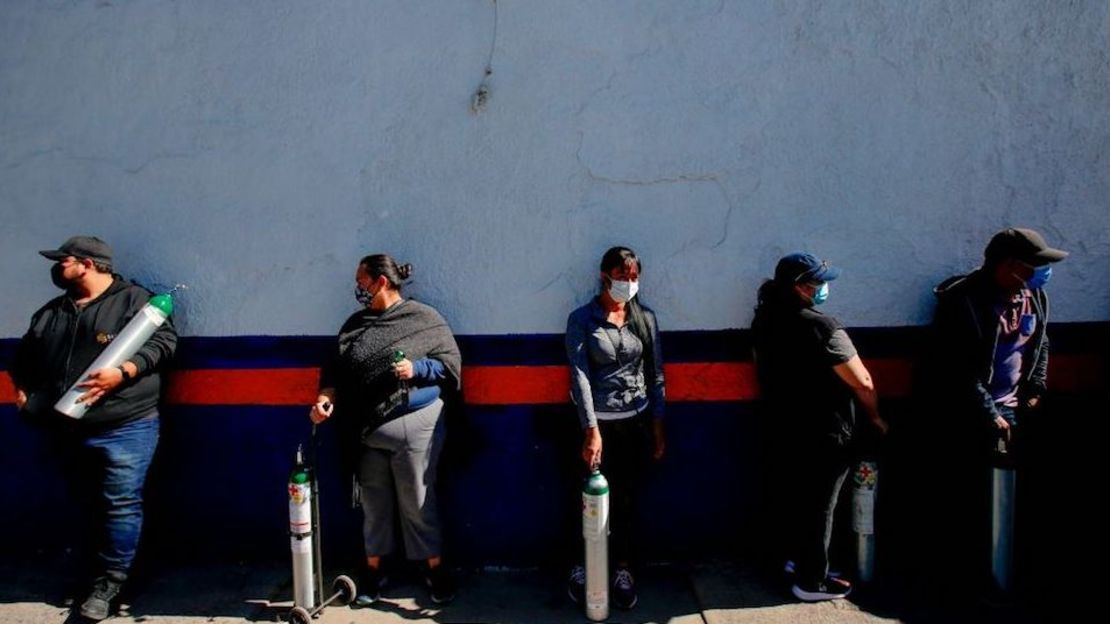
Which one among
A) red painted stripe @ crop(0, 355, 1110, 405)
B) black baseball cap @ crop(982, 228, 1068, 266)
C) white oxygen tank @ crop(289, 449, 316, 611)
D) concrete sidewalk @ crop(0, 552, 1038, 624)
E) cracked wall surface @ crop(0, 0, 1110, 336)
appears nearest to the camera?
black baseball cap @ crop(982, 228, 1068, 266)

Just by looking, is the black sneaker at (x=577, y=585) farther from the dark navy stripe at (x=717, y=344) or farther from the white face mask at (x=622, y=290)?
the white face mask at (x=622, y=290)

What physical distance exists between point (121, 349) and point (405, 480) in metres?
1.57

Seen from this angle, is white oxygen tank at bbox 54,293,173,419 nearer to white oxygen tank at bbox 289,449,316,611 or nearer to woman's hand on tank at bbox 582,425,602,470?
white oxygen tank at bbox 289,449,316,611

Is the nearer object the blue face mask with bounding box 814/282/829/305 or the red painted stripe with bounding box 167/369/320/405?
the blue face mask with bounding box 814/282/829/305

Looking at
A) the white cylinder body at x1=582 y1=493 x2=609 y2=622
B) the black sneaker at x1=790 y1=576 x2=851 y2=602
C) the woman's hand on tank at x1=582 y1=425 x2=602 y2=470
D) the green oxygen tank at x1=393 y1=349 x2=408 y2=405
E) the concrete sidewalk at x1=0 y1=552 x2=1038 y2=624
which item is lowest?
the concrete sidewalk at x1=0 y1=552 x2=1038 y2=624

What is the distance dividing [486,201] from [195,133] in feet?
5.38

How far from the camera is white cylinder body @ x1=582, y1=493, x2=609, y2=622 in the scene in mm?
3631

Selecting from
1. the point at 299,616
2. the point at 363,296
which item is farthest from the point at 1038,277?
the point at 299,616

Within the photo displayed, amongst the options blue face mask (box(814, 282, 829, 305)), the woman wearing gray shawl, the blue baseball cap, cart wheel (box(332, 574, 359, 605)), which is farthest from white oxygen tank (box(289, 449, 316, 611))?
blue face mask (box(814, 282, 829, 305))

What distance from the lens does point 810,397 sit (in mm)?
3711

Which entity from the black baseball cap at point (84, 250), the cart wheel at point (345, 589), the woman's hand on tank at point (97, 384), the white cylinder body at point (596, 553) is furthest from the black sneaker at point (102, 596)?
the white cylinder body at point (596, 553)

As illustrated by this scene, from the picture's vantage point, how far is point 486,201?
4.14 metres

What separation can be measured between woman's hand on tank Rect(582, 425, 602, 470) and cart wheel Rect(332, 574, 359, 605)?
1.35 m

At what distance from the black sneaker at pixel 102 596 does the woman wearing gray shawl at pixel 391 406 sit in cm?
123
